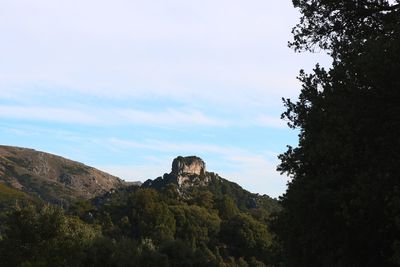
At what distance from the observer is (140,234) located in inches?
4680

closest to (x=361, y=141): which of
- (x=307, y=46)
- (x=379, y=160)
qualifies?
(x=379, y=160)

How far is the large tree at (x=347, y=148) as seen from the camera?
13250 millimetres

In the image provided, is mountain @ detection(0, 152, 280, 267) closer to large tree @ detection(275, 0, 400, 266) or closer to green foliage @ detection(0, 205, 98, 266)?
A: green foliage @ detection(0, 205, 98, 266)

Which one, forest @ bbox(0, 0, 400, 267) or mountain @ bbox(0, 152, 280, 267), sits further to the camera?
mountain @ bbox(0, 152, 280, 267)

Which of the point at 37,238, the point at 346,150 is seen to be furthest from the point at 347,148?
the point at 37,238

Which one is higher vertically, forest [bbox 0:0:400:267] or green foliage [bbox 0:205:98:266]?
forest [bbox 0:0:400:267]

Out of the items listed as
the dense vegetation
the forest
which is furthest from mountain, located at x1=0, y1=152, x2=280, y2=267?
the forest

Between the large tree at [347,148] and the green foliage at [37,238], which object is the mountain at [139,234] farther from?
the large tree at [347,148]

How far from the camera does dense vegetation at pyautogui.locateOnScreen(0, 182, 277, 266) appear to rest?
1689 inches

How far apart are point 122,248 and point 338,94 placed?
3899 centimetres

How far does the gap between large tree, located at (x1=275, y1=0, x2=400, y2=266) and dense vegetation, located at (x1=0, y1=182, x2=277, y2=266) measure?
23.2ft

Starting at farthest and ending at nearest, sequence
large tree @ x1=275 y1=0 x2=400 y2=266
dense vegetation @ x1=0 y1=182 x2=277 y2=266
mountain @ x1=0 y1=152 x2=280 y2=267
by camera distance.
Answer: dense vegetation @ x1=0 y1=182 x2=277 y2=266, mountain @ x1=0 y1=152 x2=280 y2=267, large tree @ x1=275 y1=0 x2=400 y2=266

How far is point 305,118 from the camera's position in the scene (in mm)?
19516

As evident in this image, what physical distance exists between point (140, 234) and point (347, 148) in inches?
4306
